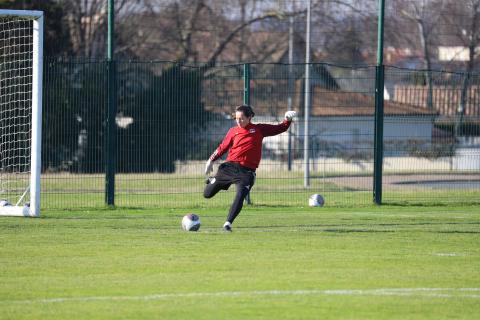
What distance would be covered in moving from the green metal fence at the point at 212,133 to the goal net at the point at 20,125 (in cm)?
76

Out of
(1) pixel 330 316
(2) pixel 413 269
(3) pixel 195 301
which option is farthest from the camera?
(2) pixel 413 269

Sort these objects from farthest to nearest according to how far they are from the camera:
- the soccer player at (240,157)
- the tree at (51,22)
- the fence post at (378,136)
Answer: the tree at (51,22) → the fence post at (378,136) → the soccer player at (240,157)

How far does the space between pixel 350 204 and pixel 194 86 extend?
4624 mm

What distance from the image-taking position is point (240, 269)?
977 cm

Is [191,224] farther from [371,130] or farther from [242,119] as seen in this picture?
[371,130]

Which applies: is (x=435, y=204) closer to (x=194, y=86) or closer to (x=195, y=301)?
(x=194, y=86)

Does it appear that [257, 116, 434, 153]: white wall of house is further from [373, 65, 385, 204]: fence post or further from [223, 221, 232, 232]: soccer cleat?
[223, 221, 232, 232]: soccer cleat

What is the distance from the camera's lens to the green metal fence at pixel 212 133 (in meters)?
19.6

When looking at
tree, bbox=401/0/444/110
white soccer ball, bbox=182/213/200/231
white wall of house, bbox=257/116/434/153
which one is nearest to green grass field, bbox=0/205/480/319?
white soccer ball, bbox=182/213/200/231

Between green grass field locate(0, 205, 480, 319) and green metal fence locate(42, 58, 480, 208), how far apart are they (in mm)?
4159

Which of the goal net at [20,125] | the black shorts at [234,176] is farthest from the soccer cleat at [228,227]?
the goal net at [20,125]

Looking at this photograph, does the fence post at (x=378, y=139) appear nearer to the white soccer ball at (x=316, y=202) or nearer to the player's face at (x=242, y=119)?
the white soccer ball at (x=316, y=202)

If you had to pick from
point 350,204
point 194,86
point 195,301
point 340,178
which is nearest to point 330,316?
point 195,301

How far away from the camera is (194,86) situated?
20.9 m
